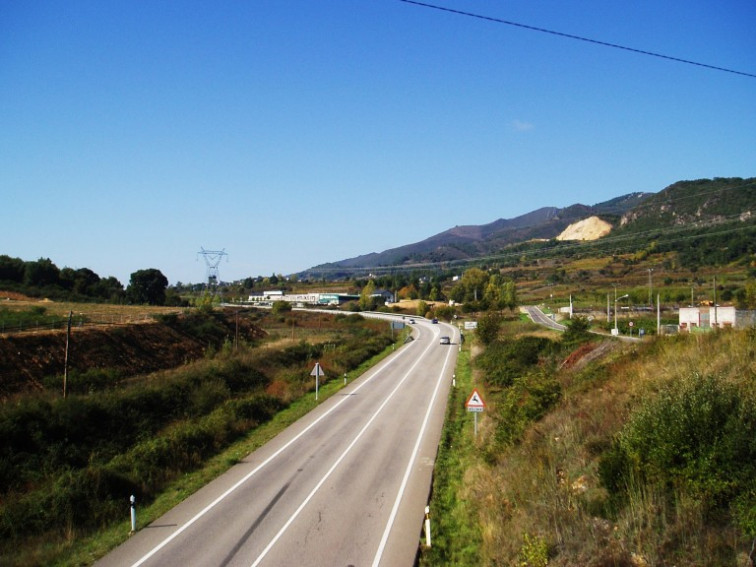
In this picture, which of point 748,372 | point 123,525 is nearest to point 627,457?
point 748,372

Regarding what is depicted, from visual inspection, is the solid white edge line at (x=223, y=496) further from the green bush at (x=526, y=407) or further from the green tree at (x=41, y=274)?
the green tree at (x=41, y=274)

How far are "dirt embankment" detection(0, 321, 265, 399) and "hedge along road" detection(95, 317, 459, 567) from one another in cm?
1814

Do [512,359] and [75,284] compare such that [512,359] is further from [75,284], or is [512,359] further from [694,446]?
[75,284]

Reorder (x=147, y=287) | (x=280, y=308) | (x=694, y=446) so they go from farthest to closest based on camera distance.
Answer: (x=147, y=287), (x=280, y=308), (x=694, y=446)

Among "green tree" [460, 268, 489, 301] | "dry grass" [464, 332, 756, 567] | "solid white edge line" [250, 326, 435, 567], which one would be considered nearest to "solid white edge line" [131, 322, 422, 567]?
"solid white edge line" [250, 326, 435, 567]

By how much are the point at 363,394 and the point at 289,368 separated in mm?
11141

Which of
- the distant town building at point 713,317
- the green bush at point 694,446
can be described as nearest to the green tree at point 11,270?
the distant town building at point 713,317

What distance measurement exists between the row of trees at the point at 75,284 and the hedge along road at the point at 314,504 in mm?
71908

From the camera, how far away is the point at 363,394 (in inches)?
1252

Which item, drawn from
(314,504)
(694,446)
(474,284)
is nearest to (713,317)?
(694,446)

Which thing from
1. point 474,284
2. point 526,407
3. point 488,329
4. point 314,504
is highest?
point 474,284

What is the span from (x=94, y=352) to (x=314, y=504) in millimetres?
31335

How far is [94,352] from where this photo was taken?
39.8 metres

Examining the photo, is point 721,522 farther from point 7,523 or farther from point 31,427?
point 31,427
